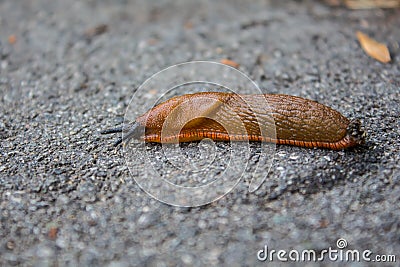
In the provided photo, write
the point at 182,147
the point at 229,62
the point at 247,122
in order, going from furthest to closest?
the point at 229,62, the point at 182,147, the point at 247,122

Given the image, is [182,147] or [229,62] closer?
[182,147]

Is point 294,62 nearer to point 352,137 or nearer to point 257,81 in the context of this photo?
point 257,81

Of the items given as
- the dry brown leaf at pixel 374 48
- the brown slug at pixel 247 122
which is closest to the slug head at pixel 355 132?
the brown slug at pixel 247 122

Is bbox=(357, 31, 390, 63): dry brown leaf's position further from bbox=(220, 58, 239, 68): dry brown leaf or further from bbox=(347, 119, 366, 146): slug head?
bbox=(347, 119, 366, 146): slug head

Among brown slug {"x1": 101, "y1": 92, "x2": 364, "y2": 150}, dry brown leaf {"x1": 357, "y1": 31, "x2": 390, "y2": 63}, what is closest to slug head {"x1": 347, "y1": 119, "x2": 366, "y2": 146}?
brown slug {"x1": 101, "y1": 92, "x2": 364, "y2": 150}

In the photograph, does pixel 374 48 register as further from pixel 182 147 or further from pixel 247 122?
pixel 182 147

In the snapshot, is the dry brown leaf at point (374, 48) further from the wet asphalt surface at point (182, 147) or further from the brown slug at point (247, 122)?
the brown slug at point (247, 122)

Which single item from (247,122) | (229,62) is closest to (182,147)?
(247,122)

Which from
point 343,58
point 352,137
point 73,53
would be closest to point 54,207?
point 352,137
